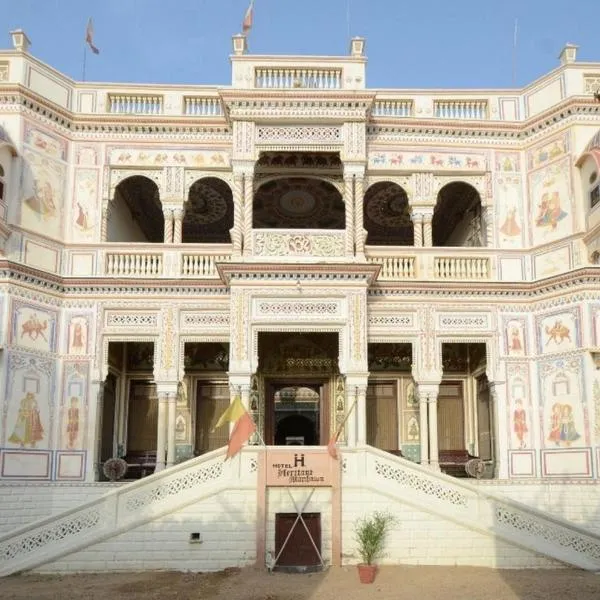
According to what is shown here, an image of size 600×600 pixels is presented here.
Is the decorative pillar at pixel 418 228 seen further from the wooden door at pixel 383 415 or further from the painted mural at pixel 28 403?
the painted mural at pixel 28 403

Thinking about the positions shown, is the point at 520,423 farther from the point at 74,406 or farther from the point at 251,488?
the point at 74,406

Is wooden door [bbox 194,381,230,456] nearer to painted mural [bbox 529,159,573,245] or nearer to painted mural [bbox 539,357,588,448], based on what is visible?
painted mural [bbox 539,357,588,448]

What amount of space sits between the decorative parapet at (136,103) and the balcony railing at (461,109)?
7220mm

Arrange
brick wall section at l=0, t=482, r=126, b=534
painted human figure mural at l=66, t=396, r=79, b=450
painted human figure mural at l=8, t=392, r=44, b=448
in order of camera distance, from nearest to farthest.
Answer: brick wall section at l=0, t=482, r=126, b=534
painted human figure mural at l=8, t=392, r=44, b=448
painted human figure mural at l=66, t=396, r=79, b=450

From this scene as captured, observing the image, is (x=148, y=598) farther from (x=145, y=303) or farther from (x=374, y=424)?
(x=374, y=424)

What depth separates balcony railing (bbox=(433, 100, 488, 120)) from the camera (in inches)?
789

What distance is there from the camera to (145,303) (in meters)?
18.6

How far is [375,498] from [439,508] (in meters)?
1.24

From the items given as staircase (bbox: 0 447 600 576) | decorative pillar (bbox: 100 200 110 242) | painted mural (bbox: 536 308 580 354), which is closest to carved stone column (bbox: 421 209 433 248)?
painted mural (bbox: 536 308 580 354)

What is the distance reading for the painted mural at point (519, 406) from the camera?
18.0m

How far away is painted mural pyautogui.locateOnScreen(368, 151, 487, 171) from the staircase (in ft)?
25.9

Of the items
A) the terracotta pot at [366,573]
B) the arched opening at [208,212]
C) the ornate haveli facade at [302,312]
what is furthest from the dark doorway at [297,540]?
the arched opening at [208,212]

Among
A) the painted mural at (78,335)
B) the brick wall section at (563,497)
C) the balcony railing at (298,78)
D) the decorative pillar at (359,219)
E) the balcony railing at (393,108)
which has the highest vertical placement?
the balcony railing at (298,78)

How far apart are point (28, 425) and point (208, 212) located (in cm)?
845
